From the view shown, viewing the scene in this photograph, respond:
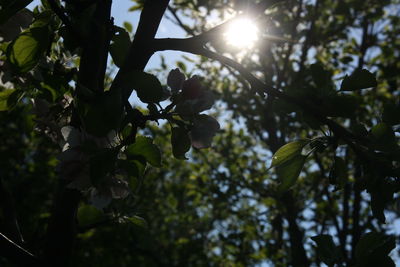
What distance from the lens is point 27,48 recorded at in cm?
112

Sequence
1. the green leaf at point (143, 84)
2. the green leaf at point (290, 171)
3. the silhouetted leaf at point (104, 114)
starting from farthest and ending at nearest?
1. the green leaf at point (290, 171)
2. the green leaf at point (143, 84)
3. the silhouetted leaf at point (104, 114)

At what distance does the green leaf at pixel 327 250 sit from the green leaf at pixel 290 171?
0.64 ft

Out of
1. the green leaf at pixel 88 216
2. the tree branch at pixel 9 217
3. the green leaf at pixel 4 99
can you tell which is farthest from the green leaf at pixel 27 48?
the green leaf at pixel 88 216

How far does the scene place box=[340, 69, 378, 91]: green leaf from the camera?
1209 millimetres

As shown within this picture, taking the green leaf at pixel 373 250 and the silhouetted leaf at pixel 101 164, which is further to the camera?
the green leaf at pixel 373 250

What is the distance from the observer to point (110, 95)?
908 mm

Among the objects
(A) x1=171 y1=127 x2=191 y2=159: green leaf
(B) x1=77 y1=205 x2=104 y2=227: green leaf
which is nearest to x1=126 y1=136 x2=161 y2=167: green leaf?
(A) x1=171 y1=127 x2=191 y2=159: green leaf

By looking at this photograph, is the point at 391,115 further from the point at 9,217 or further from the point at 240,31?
the point at 9,217

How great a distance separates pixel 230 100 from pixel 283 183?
12.8ft

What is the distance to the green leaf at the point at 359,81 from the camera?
121 cm

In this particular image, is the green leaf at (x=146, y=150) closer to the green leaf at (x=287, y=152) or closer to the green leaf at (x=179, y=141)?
the green leaf at (x=179, y=141)

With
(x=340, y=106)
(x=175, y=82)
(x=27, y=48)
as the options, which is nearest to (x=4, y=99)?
(x=27, y=48)

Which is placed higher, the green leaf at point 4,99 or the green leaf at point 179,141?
the green leaf at point 4,99

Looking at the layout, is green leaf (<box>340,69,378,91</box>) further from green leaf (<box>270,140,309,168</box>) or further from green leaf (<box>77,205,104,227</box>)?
green leaf (<box>77,205,104,227</box>)
